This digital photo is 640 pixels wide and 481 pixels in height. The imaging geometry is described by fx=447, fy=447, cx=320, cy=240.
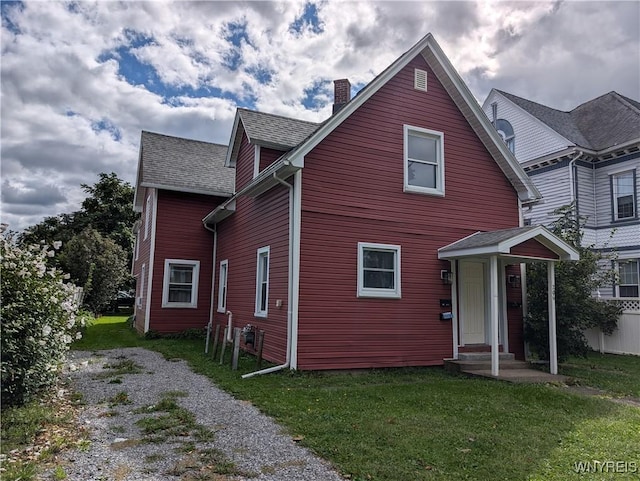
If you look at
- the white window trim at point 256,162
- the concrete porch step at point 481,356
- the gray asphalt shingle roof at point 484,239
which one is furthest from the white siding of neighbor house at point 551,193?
the white window trim at point 256,162

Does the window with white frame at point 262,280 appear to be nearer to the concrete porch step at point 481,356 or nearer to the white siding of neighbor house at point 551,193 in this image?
the concrete porch step at point 481,356

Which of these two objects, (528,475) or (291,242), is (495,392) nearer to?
(528,475)

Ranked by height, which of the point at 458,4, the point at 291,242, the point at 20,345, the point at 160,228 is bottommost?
the point at 20,345

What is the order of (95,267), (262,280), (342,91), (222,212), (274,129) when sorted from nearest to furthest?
1. (262,280)
2. (274,129)
3. (222,212)
4. (342,91)
5. (95,267)

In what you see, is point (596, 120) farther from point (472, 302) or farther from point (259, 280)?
point (259, 280)

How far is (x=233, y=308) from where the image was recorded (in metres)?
12.5

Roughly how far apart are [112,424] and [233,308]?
7290 mm

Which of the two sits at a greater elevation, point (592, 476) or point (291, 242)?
point (291, 242)

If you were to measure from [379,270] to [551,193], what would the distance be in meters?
10.3

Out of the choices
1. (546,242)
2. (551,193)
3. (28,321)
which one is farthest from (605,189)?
(28,321)

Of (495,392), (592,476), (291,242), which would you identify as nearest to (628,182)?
(495,392)

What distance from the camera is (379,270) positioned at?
9.50m

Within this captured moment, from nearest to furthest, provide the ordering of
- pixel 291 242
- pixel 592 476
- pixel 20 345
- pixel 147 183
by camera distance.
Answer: pixel 592 476 < pixel 20 345 < pixel 291 242 < pixel 147 183

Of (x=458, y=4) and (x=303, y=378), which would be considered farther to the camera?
(x=458, y=4)
